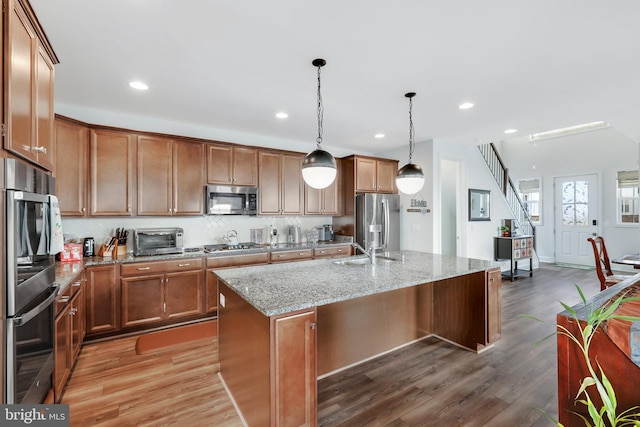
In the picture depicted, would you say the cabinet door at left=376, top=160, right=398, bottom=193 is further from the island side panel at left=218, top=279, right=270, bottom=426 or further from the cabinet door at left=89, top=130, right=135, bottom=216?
the cabinet door at left=89, top=130, right=135, bottom=216

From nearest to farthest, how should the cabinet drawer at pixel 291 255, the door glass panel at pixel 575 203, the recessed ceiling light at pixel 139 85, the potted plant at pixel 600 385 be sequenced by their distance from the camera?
1. the potted plant at pixel 600 385
2. the recessed ceiling light at pixel 139 85
3. the cabinet drawer at pixel 291 255
4. the door glass panel at pixel 575 203

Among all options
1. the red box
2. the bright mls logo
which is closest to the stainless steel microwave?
the red box

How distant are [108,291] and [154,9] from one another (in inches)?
109

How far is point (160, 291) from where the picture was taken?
11.3 feet

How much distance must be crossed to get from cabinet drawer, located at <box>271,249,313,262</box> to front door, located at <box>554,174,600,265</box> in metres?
6.64

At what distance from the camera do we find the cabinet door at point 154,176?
11.7ft

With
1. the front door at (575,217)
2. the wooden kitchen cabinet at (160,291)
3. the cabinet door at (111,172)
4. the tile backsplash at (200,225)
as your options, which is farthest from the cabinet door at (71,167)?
the front door at (575,217)

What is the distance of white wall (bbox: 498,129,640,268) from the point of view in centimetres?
634

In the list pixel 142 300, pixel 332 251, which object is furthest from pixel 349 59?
pixel 142 300

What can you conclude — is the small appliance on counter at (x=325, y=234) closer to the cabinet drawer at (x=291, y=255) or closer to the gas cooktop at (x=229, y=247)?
the cabinet drawer at (x=291, y=255)

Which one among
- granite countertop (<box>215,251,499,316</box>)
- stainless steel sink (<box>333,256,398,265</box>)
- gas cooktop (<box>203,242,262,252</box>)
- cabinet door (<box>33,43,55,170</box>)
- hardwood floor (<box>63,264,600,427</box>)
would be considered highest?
cabinet door (<box>33,43,55,170</box>)

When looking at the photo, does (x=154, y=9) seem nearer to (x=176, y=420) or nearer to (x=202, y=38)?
(x=202, y=38)

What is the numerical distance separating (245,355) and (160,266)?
78.4 inches

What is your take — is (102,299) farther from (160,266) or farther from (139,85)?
(139,85)
